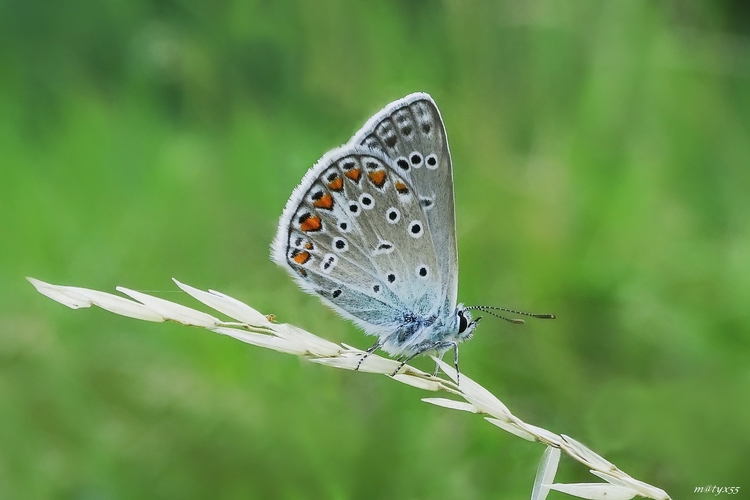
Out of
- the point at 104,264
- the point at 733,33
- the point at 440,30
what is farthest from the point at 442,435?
the point at 733,33

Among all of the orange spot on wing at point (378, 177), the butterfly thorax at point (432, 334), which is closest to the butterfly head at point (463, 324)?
the butterfly thorax at point (432, 334)

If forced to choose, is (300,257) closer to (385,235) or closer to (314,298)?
(385,235)

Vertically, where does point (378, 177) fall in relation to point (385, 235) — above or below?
above

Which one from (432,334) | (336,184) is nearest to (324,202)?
(336,184)

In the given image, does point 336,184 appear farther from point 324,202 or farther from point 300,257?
point 300,257

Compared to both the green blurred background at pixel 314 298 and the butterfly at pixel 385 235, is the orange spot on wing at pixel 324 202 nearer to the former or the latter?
the butterfly at pixel 385 235

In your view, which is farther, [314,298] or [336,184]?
[314,298]

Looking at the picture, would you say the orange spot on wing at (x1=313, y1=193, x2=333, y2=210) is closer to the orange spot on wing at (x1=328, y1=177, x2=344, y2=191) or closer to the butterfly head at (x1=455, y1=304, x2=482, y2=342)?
the orange spot on wing at (x1=328, y1=177, x2=344, y2=191)

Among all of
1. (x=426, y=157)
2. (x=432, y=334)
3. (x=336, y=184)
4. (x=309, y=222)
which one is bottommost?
(x=432, y=334)
